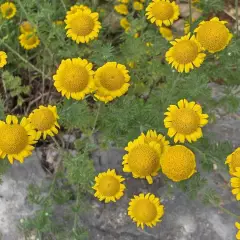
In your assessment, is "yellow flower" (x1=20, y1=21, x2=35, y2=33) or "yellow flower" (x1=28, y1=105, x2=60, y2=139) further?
"yellow flower" (x1=20, y1=21, x2=35, y2=33)

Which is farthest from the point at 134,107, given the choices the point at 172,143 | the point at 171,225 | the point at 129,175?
the point at 171,225

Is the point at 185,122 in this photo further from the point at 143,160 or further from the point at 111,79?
the point at 111,79

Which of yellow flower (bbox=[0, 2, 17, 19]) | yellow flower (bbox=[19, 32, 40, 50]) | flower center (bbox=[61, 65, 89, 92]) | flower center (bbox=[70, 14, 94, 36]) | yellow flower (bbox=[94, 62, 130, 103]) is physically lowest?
yellow flower (bbox=[19, 32, 40, 50])

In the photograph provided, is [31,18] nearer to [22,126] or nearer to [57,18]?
[57,18]

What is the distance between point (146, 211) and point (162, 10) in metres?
1.17

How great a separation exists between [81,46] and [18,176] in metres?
1.07

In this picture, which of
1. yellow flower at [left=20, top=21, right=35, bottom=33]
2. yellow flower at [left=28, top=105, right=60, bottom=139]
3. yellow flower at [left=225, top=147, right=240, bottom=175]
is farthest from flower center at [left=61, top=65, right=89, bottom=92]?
yellow flower at [left=20, top=21, right=35, bottom=33]

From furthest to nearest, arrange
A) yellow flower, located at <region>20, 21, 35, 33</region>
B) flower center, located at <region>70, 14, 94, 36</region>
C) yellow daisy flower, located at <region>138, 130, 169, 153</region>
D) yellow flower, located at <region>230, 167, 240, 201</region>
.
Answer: yellow flower, located at <region>20, 21, 35, 33</region> → flower center, located at <region>70, 14, 94, 36</region> → yellow daisy flower, located at <region>138, 130, 169, 153</region> → yellow flower, located at <region>230, 167, 240, 201</region>

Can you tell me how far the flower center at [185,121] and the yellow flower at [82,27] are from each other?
71cm

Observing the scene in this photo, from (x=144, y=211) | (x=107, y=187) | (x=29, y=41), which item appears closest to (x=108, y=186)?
(x=107, y=187)

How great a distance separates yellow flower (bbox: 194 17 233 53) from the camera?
2393 millimetres

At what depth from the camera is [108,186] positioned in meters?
2.41

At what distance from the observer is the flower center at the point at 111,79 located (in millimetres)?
2396

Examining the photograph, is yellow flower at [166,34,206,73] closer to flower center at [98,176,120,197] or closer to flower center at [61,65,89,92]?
flower center at [61,65,89,92]
